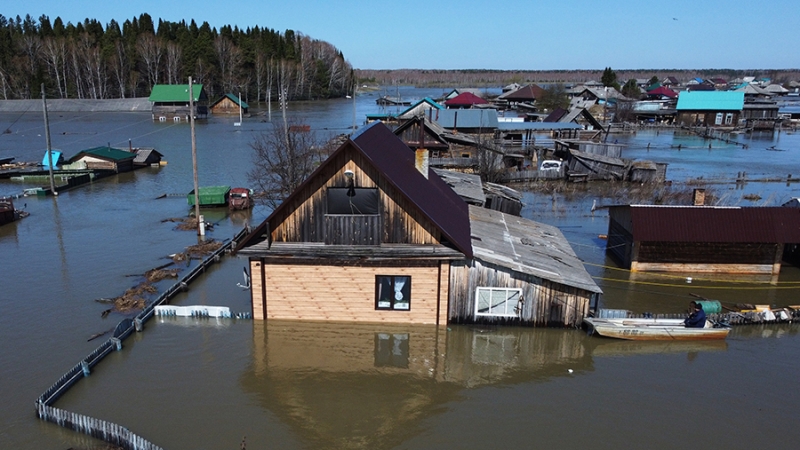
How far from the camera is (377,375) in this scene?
16484mm

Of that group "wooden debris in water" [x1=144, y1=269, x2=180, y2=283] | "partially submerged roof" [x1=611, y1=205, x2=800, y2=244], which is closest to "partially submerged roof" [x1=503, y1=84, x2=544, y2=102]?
"partially submerged roof" [x1=611, y1=205, x2=800, y2=244]

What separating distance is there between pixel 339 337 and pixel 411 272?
10.4ft

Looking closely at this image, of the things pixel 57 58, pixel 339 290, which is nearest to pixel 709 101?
pixel 339 290

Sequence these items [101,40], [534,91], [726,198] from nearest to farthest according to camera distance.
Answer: [726,198], [534,91], [101,40]

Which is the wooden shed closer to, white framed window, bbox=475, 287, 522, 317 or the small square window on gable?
white framed window, bbox=475, 287, 522, 317

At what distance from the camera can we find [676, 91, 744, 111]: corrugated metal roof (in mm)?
92562

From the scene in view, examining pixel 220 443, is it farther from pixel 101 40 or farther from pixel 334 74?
pixel 334 74

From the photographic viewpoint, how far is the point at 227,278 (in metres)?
24.7

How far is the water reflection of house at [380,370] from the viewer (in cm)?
1416

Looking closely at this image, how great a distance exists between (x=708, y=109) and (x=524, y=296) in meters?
93.0

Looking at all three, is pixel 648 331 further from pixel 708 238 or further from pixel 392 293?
pixel 392 293

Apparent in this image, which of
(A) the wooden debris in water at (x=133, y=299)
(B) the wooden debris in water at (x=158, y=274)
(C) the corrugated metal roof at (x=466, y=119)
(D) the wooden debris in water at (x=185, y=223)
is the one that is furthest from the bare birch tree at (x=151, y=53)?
(A) the wooden debris in water at (x=133, y=299)

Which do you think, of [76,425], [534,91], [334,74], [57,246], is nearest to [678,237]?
[76,425]

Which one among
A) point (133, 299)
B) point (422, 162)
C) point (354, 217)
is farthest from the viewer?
point (133, 299)
